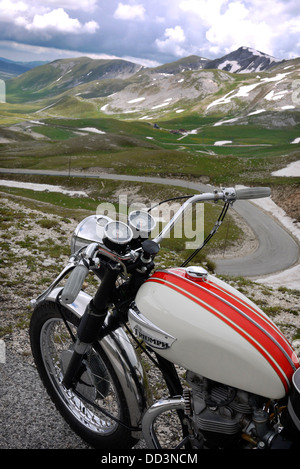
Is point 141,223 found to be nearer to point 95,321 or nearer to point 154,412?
point 95,321

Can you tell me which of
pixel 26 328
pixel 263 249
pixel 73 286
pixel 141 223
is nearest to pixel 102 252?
pixel 141 223

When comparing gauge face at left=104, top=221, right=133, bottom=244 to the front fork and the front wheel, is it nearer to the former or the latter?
the front fork

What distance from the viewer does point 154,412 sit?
366cm

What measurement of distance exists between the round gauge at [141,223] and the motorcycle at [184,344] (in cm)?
1

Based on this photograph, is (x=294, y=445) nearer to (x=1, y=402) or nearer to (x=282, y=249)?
(x=1, y=402)

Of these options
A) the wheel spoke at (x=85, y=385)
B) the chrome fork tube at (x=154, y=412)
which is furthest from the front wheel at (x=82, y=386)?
the chrome fork tube at (x=154, y=412)

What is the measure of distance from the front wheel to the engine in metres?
1.09

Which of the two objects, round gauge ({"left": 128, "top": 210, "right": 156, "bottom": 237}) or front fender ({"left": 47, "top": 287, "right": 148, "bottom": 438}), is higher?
round gauge ({"left": 128, "top": 210, "right": 156, "bottom": 237})

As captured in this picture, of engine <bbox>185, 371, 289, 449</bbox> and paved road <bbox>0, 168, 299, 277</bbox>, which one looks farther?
paved road <bbox>0, 168, 299, 277</bbox>

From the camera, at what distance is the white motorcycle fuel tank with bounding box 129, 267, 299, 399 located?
2.93 m

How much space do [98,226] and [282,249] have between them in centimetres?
4330

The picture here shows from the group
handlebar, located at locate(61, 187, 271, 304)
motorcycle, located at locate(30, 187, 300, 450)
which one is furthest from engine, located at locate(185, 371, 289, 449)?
handlebar, located at locate(61, 187, 271, 304)

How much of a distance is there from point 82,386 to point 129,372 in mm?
1048
